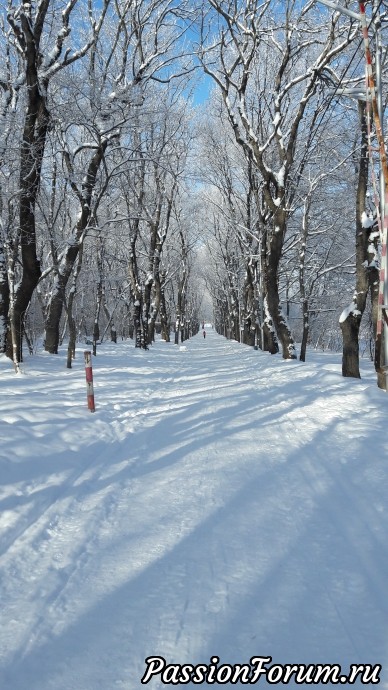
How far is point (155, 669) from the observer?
6.19 ft

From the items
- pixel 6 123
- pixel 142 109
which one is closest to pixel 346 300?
pixel 142 109

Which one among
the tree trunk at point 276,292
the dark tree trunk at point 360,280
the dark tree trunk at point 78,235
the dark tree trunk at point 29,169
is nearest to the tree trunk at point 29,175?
the dark tree trunk at point 29,169

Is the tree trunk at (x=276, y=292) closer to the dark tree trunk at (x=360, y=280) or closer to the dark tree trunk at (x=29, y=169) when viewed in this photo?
the dark tree trunk at (x=360, y=280)

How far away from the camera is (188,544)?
9.38 feet

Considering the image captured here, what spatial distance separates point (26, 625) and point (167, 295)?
169 ft

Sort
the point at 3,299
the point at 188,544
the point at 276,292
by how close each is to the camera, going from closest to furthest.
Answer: the point at 188,544
the point at 3,299
the point at 276,292

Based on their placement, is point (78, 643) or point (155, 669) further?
point (78, 643)

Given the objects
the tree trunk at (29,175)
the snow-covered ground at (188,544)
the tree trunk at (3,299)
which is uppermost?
the tree trunk at (29,175)

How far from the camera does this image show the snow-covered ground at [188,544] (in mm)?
1975

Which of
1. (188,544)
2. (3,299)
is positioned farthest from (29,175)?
(188,544)

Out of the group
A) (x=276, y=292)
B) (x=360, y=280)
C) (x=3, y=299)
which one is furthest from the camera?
(x=276, y=292)

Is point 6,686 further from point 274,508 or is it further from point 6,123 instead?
point 6,123

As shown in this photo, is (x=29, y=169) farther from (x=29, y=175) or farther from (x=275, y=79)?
(x=275, y=79)

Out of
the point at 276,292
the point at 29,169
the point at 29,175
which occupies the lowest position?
the point at 276,292
